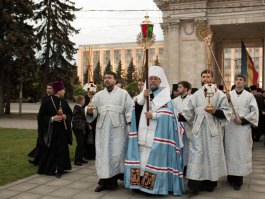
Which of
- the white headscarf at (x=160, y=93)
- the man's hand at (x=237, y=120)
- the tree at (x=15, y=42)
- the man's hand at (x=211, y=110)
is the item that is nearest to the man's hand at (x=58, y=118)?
the white headscarf at (x=160, y=93)

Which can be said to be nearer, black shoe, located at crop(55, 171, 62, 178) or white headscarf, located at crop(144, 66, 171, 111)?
white headscarf, located at crop(144, 66, 171, 111)

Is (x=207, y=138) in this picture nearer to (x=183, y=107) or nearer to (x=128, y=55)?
(x=183, y=107)

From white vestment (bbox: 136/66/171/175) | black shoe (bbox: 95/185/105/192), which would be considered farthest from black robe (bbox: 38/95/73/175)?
white vestment (bbox: 136/66/171/175)

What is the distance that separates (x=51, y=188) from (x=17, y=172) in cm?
182

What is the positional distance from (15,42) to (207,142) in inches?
903

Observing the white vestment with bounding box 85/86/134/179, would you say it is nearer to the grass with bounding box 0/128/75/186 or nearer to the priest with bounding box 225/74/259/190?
the priest with bounding box 225/74/259/190

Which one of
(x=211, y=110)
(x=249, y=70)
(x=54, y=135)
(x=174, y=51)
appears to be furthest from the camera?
(x=174, y=51)

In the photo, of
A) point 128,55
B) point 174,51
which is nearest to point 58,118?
point 174,51

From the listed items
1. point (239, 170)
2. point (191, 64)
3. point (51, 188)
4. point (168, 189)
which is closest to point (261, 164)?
point (239, 170)

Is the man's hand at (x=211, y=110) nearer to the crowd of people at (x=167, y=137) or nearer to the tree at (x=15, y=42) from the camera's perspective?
the crowd of people at (x=167, y=137)

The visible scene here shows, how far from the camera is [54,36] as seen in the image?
29.4 m

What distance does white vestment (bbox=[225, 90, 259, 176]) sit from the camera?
22.9 feet

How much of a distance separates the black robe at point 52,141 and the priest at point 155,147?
89.1 inches

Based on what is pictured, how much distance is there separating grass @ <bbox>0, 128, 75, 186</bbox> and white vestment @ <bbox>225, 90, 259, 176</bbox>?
4.49m
